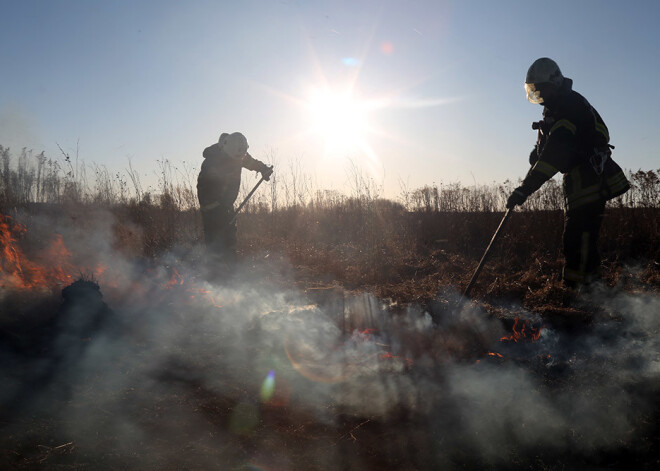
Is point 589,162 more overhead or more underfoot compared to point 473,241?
more overhead

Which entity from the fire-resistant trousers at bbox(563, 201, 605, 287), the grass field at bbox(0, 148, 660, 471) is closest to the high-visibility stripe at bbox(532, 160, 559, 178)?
the fire-resistant trousers at bbox(563, 201, 605, 287)

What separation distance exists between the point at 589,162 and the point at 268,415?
3.66 meters

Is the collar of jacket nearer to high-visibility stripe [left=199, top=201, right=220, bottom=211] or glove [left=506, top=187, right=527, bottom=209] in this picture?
glove [left=506, top=187, right=527, bottom=209]

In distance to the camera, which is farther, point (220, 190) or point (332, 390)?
point (220, 190)

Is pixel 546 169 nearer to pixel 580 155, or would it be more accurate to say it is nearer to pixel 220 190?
pixel 580 155

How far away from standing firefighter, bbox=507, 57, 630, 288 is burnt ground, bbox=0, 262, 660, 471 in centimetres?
51

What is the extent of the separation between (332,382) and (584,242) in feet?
9.32

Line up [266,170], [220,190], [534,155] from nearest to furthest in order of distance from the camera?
[534,155]
[220,190]
[266,170]

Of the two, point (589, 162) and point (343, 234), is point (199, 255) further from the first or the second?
point (589, 162)

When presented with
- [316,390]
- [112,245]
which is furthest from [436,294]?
[112,245]

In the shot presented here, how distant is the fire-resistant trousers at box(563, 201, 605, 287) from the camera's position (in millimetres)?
4004

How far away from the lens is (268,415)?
8.63 feet

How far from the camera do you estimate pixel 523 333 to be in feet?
11.9

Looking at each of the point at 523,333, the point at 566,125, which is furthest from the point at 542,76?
the point at 523,333
